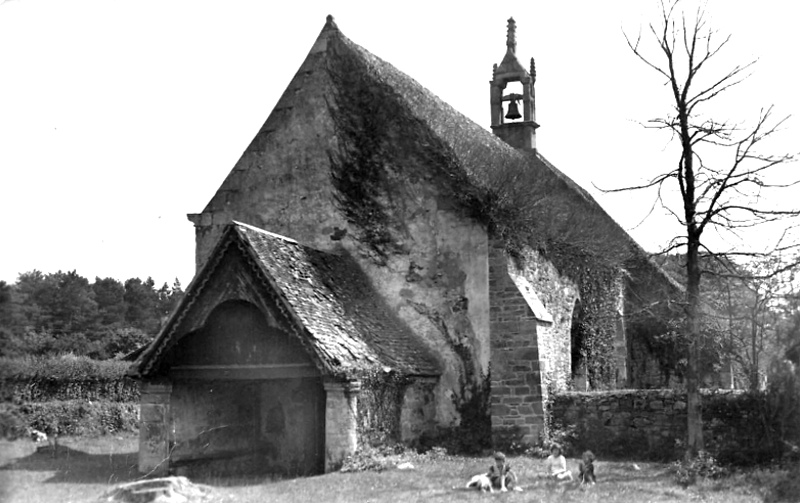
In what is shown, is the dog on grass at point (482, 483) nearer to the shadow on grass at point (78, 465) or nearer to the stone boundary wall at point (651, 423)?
the stone boundary wall at point (651, 423)

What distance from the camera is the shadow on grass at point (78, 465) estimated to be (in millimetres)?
15648

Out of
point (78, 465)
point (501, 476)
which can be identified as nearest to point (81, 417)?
point (78, 465)

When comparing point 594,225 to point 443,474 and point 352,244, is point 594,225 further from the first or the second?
point 443,474

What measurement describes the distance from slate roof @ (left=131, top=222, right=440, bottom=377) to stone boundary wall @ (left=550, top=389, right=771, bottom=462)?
3.21m

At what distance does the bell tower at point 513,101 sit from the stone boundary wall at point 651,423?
16.7m

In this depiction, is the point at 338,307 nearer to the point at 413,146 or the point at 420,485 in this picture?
the point at 413,146

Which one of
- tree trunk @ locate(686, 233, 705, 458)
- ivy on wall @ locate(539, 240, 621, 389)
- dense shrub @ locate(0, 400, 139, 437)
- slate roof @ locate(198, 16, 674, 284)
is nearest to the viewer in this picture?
tree trunk @ locate(686, 233, 705, 458)

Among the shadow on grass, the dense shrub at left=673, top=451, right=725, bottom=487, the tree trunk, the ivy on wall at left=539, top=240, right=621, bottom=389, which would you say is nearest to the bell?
the ivy on wall at left=539, top=240, right=621, bottom=389

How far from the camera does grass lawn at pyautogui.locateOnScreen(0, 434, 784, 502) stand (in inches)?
495

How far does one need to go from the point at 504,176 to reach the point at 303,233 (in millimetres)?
4938

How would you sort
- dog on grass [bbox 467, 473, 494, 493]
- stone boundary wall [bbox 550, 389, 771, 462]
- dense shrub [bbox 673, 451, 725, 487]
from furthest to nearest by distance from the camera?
stone boundary wall [bbox 550, 389, 771, 462]
dense shrub [bbox 673, 451, 725, 487]
dog on grass [bbox 467, 473, 494, 493]

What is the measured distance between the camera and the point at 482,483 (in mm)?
13047

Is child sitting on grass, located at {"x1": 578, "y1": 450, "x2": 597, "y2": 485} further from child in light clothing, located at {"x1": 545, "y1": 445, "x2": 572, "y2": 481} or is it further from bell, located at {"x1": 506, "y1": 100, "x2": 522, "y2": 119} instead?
bell, located at {"x1": 506, "y1": 100, "x2": 522, "y2": 119}

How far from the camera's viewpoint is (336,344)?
52.9 feet
